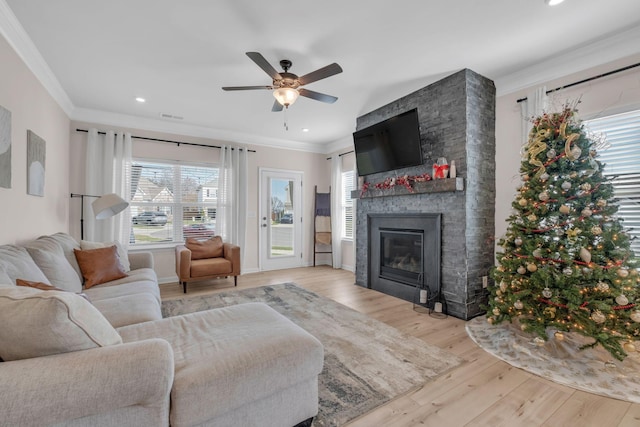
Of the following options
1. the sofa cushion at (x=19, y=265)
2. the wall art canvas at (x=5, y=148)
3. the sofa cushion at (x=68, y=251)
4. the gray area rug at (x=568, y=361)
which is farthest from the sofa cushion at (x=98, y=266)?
the gray area rug at (x=568, y=361)

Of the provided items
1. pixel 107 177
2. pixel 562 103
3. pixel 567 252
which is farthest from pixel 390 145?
pixel 107 177

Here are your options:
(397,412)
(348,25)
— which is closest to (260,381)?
(397,412)

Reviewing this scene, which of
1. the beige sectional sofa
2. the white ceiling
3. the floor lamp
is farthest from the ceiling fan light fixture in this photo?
the floor lamp

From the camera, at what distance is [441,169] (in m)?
3.21

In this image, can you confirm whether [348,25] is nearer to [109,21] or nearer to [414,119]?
[414,119]

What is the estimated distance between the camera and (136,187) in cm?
455

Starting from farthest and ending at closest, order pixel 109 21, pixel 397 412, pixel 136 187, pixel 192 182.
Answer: pixel 192 182 < pixel 136 187 < pixel 109 21 < pixel 397 412

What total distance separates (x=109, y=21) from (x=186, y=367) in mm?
2674

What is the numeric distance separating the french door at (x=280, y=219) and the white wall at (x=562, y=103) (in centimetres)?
375

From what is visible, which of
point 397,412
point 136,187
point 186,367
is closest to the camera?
point 186,367

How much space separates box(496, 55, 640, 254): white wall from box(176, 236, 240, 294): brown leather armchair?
3618 mm

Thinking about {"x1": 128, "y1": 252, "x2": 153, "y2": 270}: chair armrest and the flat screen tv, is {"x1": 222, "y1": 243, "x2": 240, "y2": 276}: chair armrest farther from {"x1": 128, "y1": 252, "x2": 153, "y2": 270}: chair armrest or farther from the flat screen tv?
the flat screen tv

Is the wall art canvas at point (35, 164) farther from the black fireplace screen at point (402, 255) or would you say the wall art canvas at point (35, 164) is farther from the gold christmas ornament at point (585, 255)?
the gold christmas ornament at point (585, 255)

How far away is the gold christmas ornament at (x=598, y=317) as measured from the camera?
1978mm
